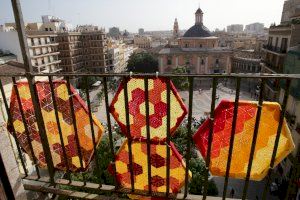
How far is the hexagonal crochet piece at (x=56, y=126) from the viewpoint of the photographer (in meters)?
3.05

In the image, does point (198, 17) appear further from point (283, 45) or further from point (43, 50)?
point (283, 45)

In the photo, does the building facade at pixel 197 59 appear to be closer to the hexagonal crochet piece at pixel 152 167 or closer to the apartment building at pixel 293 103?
the apartment building at pixel 293 103

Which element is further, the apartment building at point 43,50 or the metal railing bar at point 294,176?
the apartment building at point 43,50

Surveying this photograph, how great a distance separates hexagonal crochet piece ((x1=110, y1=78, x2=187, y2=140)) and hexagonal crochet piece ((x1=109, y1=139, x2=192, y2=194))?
0.51 feet

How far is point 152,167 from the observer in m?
2.99

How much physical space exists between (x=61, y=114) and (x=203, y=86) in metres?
35.4

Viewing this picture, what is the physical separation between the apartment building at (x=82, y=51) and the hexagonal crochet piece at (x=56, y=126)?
36.8m

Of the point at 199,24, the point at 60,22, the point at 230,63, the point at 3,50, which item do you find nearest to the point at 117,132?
the point at 3,50

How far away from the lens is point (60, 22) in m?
43.5

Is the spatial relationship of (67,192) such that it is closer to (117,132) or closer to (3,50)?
(117,132)

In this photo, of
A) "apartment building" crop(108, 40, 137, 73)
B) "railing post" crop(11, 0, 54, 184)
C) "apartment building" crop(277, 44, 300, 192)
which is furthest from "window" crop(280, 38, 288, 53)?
"apartment building" crop(108, 40, 137, 73)

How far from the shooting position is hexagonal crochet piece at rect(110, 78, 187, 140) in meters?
2.63

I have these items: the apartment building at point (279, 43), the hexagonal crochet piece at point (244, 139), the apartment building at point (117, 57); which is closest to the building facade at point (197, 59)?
the apartment building at point (117, 57)

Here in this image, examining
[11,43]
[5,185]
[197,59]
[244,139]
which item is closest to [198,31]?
[197,59]
